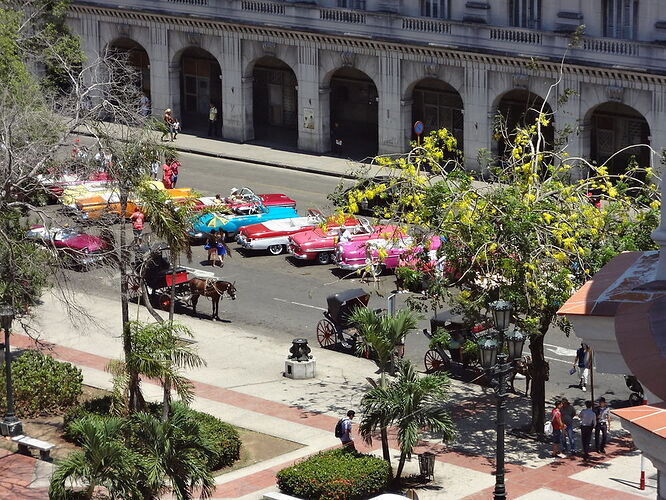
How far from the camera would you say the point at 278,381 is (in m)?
38.0

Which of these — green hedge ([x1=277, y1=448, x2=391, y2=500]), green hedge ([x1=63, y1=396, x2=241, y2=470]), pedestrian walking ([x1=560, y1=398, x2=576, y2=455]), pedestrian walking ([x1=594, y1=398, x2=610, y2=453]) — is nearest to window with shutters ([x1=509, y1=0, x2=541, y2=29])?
pedestrian walking ([x1=594, y1=398, x2=610, y2=453])

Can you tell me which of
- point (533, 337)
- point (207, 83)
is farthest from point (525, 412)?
point (207, 83)

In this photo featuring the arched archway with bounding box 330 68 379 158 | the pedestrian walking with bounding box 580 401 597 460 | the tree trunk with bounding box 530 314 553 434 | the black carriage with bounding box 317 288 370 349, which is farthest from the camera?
the arched archway with bounding box 330 68 379 158

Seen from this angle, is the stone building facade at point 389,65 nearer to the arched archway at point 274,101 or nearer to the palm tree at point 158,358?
the arched archway at point 274,101

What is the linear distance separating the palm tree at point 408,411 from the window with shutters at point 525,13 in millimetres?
33161

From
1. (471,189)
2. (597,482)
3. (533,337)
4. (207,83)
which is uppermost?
(207,83)

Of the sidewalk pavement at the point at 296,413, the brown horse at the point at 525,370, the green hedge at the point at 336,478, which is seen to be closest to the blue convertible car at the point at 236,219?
the sidewalk pavement at the point at 296,413

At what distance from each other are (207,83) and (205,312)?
33630 millimetres

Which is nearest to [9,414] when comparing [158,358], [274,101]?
[158,358]

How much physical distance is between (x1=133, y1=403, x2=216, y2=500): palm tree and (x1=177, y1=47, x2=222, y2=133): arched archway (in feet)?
159

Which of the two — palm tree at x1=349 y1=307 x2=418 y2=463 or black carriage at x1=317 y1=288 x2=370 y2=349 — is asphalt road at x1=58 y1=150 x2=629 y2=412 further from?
palm tree at x1=349 y1=307 x2=418 y2=463

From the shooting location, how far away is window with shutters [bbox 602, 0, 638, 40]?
188 ft

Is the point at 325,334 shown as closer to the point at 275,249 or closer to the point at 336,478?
the point at 275,249

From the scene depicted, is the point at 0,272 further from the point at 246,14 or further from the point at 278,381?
the point at 246,14
